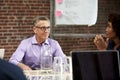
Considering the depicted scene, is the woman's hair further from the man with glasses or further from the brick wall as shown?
the brick wall

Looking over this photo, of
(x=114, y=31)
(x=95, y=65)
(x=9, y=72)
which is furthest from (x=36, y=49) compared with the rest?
(x=9, y=72)

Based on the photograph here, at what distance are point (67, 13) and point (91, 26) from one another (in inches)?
20.9

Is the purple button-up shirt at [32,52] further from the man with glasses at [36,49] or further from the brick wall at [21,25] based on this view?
the brick wall at [21,25]

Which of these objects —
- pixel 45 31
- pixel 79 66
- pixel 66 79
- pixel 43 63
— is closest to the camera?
pixel 79 66

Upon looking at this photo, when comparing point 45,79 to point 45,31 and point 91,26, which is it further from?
point 91,26

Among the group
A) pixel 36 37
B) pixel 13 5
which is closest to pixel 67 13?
pixel 13 5

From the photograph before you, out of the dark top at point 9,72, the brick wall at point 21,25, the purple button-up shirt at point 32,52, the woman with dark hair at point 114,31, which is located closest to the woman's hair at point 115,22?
the woman with dark hair at point 114,31

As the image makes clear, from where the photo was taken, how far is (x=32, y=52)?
3.50 metres

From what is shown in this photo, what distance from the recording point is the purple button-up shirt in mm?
3379

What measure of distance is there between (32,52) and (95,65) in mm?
1456

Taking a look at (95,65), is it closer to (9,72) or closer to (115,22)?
(115,22)

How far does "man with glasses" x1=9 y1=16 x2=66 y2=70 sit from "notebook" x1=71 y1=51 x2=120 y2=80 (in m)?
1.19

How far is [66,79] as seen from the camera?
241cm

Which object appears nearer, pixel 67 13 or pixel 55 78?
pixel 55 78
